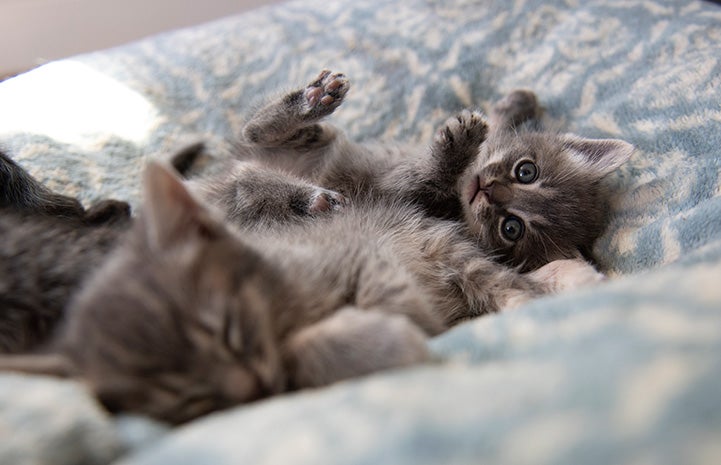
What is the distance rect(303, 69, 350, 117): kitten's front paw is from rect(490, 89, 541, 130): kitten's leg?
0.67 meters

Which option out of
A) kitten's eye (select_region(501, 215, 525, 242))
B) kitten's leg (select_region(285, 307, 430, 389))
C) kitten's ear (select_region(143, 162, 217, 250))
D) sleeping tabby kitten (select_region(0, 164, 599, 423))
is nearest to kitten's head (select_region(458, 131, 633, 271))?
kitten's eye (select_region(501, 215, 525, 242))

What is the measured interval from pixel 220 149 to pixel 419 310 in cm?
131

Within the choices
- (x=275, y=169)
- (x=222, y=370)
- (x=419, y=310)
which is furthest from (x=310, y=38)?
(x=222, y=370)

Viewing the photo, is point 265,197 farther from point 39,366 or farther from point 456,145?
point 39,366

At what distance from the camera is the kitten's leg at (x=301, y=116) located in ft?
6.14

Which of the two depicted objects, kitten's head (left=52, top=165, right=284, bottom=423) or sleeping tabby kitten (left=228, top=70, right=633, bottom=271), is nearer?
kitten's head (left=52, top=165, right=284, bottom=423)

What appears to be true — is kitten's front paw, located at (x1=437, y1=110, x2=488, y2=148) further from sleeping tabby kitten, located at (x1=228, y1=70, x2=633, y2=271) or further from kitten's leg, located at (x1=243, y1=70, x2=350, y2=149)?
kitten's leg, located at (x1=243, y1=70, x2=350, y2=149)

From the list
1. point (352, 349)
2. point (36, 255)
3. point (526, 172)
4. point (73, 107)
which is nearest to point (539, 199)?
point (526, 172)

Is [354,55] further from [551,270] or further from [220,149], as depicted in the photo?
[551,270]

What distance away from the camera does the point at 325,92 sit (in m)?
1.87

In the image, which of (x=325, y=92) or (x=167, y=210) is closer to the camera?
(x=167, y=210)

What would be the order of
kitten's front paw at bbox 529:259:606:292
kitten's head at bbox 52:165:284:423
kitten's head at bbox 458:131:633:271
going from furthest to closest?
1. kitten's head at bbox 458:131:633:271
2. kitten's front paw at bbox 529:259:606:292
3. kitten's head at bbox 52:165:284:423

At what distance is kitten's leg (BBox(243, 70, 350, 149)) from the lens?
1.87 metres

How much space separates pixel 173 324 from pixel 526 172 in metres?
1.32
